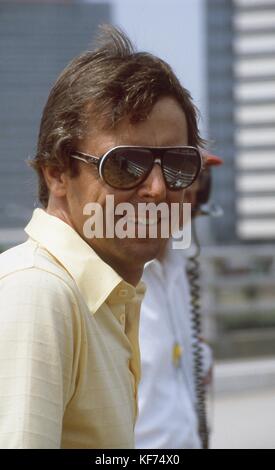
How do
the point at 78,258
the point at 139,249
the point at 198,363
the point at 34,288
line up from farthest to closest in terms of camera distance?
the point at 198,363
the point at 139,249
the point at 78,258
the point at 34,288

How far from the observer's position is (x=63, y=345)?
1.30 meters

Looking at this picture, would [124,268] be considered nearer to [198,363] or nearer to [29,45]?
[198,363]

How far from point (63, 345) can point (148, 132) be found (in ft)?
1.54

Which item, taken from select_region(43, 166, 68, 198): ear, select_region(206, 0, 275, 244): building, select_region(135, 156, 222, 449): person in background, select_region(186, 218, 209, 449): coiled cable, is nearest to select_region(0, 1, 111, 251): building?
select_region(206, 0, 275, 244): building

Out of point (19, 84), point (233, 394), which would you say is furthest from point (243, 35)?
point (233, 394)

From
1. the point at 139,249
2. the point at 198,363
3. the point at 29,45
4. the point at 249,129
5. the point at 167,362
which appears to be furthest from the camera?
the point at 29,45

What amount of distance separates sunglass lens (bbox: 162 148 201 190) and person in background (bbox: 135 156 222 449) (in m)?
0.86

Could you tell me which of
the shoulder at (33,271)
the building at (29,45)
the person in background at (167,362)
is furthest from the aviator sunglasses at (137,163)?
the building at (29,45)

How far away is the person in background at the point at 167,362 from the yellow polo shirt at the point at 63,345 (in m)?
1.04

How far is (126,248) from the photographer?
157 centimetres

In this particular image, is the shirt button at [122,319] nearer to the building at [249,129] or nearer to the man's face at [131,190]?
the man's face at [131,190]

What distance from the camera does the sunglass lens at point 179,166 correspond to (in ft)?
5.25

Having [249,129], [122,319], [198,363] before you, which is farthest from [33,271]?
[249,129]

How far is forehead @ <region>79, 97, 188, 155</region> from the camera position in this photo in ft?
5.03
